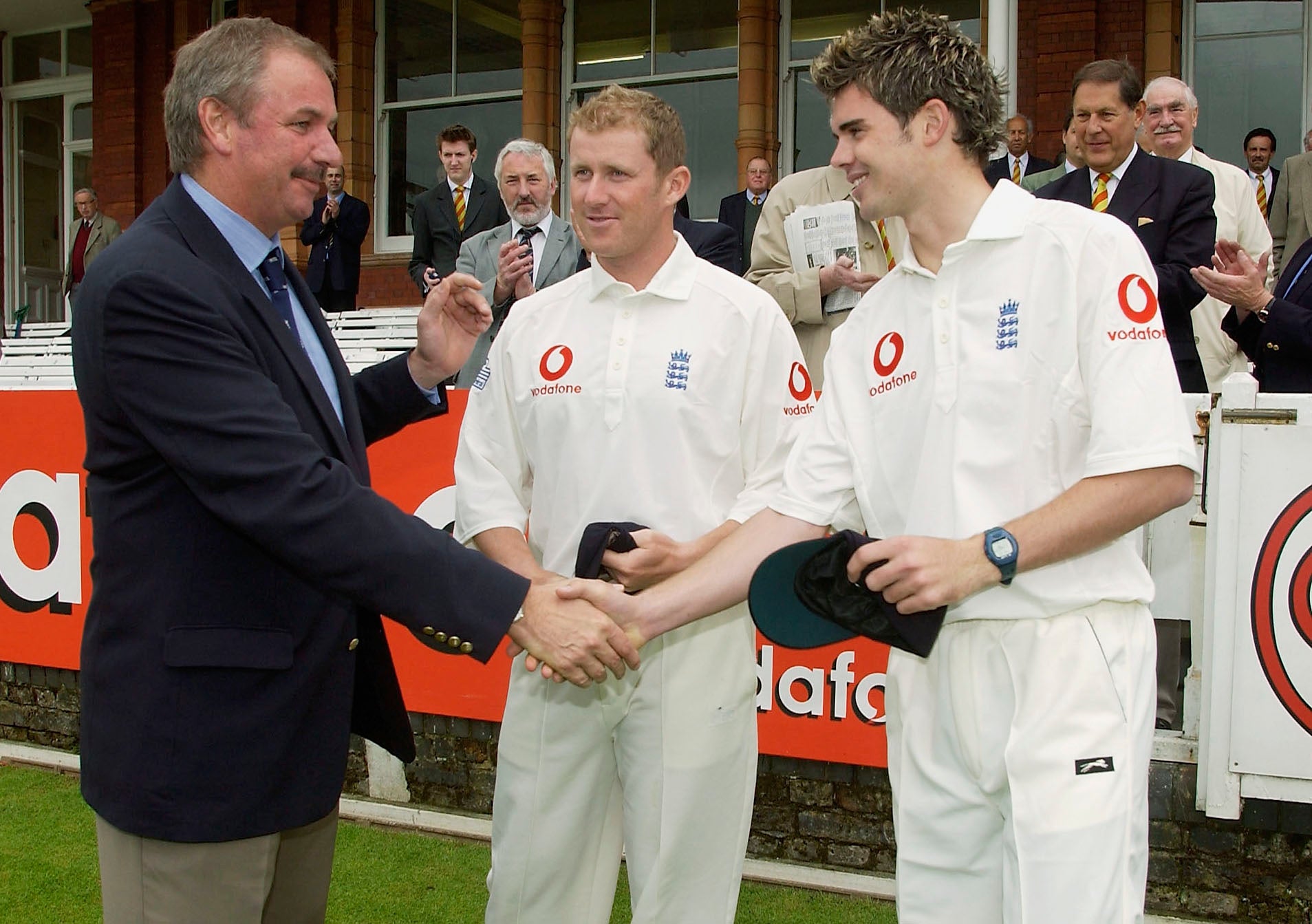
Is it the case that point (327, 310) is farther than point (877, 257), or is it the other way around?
point (327, 310)

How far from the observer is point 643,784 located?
2850 mm

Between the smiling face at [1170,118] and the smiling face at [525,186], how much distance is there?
2.80 metres

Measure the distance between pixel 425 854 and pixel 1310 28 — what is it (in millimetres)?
9878

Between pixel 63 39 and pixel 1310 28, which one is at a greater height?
pixel 63 39

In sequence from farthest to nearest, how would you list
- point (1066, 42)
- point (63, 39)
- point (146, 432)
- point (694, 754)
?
1. point (63, 39)
2. point (1066, 42)
3. point (694, 754)
4. point (146, 432)

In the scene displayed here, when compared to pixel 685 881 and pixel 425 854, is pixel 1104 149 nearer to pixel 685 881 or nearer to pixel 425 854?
pixel 685 881

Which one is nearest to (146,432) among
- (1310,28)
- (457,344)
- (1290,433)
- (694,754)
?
(457,344)

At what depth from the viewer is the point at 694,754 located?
2.83 m

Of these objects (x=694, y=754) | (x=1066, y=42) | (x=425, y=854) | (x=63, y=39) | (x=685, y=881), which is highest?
(x=63, y=39)

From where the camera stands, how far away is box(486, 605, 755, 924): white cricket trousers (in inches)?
112

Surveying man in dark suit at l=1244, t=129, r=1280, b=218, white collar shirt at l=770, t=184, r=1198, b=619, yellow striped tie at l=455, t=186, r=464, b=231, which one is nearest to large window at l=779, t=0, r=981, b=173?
man in dark suit at l=1244, t=129, r=1280, b=218

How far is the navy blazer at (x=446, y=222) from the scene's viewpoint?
25.6 ft

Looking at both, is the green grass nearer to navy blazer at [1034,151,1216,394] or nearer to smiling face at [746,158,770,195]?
navy blazer at [1034,151,1216,394]

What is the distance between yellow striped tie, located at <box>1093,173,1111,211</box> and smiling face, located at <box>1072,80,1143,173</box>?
2 centimetres
